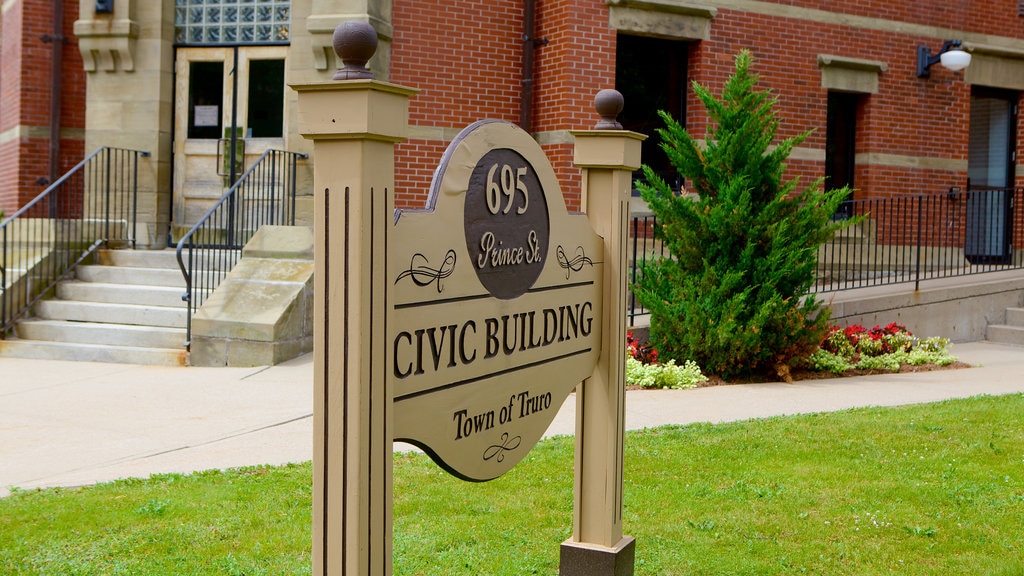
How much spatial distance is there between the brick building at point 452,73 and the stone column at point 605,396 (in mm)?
8264

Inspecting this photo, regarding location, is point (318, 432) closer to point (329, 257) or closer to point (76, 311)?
point (329, 257)

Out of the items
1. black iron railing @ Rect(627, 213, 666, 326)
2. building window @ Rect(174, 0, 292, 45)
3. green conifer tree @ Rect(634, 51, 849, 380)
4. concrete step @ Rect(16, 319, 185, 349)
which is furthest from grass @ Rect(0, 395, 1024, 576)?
building window @ Rect(174, 0, 292, 45)

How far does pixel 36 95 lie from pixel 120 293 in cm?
476

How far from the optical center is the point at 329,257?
232 cm

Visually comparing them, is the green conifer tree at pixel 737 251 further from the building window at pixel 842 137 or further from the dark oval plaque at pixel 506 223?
the dark oval plaque at pixel 506 223

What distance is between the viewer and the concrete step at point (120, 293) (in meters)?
10.6

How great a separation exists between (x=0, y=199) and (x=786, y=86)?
37.1 ft

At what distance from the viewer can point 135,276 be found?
11031 mm

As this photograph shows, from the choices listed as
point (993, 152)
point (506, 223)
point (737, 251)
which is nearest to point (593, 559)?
point (506, 223)

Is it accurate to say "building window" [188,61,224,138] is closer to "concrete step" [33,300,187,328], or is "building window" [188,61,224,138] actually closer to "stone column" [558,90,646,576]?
"concrete step" [33,300,187,328]

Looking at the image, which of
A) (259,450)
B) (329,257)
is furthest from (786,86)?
(329,257)

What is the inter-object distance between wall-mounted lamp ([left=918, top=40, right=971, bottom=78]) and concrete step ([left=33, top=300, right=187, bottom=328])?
34.4 ft

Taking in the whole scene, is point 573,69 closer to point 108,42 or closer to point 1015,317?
point 108,42

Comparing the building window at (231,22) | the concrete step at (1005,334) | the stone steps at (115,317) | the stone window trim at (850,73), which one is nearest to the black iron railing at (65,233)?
the stone steps at (115,317)
